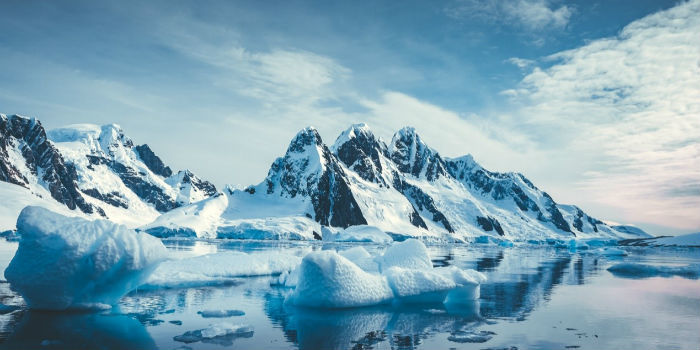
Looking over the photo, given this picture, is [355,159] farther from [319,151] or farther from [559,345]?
[559,345]

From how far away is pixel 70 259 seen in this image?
43.4 feet

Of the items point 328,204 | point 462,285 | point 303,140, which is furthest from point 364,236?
point 462,285

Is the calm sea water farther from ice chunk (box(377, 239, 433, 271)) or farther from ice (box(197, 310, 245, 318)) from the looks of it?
ice chunk (box(377, 239, 433, 271))

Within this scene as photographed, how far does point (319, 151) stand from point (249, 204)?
31676mm

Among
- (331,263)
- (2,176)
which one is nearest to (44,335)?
(331,263)

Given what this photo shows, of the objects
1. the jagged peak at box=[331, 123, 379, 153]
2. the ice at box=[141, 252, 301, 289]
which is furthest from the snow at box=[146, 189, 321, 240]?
the ice at box=[141, 252, 301, 289]

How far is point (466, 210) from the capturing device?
19600 centimetres

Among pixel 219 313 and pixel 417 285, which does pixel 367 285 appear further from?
pixel 219 313

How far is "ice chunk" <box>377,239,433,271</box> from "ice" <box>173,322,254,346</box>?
32.1 ft

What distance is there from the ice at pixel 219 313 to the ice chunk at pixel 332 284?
237 cm

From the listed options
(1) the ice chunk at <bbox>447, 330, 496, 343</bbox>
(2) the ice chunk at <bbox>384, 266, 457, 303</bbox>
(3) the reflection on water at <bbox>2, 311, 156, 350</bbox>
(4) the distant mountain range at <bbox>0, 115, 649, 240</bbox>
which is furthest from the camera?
(4) the distant mountain range at <bbox>0, 115, 649, 240</bbox>

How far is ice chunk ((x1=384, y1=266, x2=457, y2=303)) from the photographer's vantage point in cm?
1683

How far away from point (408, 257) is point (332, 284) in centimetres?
621

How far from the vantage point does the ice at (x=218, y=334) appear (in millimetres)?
10953
